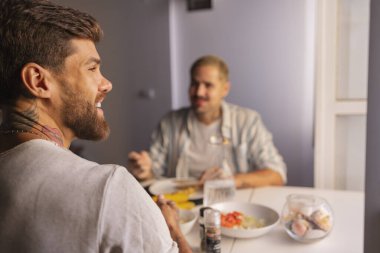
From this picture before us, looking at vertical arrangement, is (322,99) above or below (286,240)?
above

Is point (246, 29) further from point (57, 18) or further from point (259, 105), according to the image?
point (57, 18)

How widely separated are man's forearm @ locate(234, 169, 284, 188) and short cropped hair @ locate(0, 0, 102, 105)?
112 cm

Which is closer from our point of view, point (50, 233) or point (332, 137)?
point (50, 233)

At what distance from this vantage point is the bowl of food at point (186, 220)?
1.20m

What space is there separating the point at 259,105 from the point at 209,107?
0.97m

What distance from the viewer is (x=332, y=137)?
2252 mm

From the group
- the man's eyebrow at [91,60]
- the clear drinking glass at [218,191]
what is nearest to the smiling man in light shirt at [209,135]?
the clear drinking glass at [218,191]

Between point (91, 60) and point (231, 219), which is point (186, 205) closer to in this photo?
point (231, 219)

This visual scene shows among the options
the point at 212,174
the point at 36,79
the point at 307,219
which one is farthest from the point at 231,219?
the point at 36,79

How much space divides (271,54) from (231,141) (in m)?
1.08

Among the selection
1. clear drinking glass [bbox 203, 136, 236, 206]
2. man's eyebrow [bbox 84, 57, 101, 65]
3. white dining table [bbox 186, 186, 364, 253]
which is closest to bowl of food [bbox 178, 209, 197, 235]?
white dining table [bbox 186, 186, 364, 253]

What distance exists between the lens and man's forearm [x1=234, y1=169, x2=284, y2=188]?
5.59 ft

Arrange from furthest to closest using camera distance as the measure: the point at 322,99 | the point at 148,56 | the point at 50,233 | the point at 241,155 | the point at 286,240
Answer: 1. the point at 148,56
2. the point at 322,99
3. the point at 241,155
4. the point at 286,240
5. the point at 50,233

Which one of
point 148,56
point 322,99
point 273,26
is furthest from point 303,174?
point 148,56
